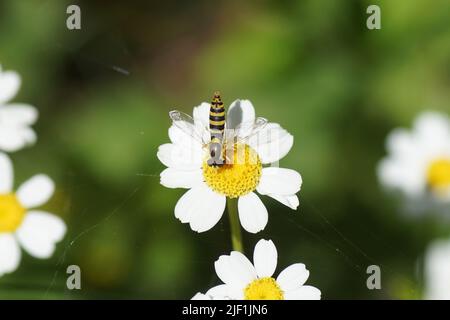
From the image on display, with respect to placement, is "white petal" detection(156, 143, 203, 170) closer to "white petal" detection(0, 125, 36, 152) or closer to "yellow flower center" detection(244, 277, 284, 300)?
"yellow flower center" detection(244, 277, 284, 300)

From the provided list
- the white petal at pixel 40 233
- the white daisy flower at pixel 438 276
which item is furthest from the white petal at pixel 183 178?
the white daisy flower at pixel 438 276

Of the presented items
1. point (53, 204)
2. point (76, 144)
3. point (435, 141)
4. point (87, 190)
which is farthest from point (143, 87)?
point (435, 141)

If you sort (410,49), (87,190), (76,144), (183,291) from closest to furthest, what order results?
(183,291)
(87,190)
(76,144)
(410,49)

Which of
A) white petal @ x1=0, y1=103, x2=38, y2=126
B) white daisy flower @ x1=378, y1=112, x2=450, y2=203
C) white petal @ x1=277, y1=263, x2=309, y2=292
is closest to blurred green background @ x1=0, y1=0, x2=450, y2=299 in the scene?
white daisy flower @ x1=378, y1=112, x2=450, y2=203

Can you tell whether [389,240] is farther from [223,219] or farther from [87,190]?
[87,190]

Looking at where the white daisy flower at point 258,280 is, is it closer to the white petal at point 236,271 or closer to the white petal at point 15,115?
the white petal at point 236,271

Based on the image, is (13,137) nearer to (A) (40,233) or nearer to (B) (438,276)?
(A) (40,233)
